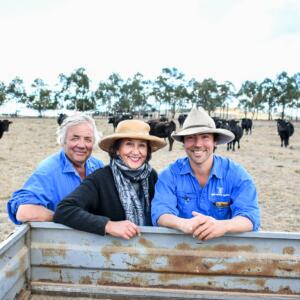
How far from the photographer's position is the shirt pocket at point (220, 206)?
278 cm

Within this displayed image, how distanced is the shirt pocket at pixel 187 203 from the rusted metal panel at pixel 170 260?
1.32 ft

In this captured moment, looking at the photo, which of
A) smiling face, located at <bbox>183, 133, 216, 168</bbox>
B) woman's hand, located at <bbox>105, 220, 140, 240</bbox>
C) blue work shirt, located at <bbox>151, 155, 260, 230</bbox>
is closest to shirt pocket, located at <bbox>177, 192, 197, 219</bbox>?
blue work shirt, located at <bbox>151, 155, 260, 230</bbox>

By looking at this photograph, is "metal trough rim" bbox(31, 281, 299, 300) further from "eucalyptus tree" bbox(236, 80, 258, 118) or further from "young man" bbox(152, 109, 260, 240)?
"eucalyptus tree" bbox(236, 80, 258, 118)

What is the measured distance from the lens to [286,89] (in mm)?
59062

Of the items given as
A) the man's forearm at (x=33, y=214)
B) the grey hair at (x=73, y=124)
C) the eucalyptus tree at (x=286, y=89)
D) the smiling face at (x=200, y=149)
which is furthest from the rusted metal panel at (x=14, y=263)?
the eucalyptus tree at (x=286, y=89)

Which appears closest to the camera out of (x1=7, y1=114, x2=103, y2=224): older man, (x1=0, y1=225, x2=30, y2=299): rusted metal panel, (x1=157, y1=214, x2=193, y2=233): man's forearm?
(x1=0, y1=225, x2=30, y2=299): rusted metal panel

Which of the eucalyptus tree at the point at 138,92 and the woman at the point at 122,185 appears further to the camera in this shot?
the eucalyptus tree at the point at 138,92

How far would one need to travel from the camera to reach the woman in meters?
2.64

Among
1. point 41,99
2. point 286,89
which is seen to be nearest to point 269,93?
point 286,89

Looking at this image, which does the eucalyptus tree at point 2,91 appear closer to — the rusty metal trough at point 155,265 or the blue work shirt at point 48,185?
the blue work shirt at point 48,185

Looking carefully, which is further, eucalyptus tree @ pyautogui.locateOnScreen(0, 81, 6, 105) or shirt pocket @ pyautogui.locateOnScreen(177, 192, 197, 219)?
eucalyptus tree @ pyautogui.locateOnScreen(0, 81, 6, 105)

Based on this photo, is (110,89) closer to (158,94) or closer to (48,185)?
(158,94)

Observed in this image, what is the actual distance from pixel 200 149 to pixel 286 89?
60685mm

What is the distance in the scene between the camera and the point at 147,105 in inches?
3022
